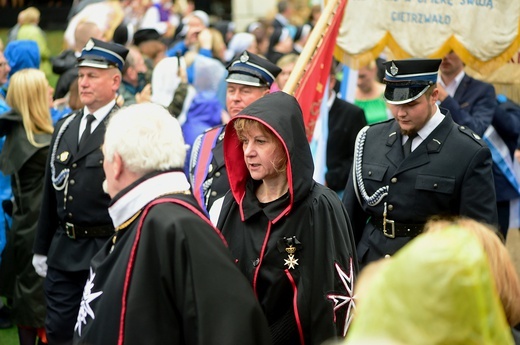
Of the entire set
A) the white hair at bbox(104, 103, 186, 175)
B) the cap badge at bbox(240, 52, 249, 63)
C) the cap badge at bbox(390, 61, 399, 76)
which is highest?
the white hair at bbox(104, 103, 186, 175)

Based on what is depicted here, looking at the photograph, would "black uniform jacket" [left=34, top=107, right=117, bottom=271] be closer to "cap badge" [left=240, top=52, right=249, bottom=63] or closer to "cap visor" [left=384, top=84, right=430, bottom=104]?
"cap badge" [left=240, top=52, right=249, bottom=63]

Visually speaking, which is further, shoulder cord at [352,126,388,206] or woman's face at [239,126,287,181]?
shoulder cord at [352,126,388,206]

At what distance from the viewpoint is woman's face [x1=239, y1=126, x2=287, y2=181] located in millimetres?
4402

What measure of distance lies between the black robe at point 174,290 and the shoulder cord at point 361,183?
1.94m

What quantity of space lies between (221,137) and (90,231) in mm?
1091

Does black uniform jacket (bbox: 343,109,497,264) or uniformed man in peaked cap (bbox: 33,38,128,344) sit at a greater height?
black uniform jacket (bbox: 343,109,497,264)

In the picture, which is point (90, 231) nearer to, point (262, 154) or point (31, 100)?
point (31, 100)

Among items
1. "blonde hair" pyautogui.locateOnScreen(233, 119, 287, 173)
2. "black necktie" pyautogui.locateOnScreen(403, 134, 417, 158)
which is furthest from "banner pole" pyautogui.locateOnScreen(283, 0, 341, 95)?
"blonde hair" pyautogui.locateOnScreen(233, 119, 287, 173)

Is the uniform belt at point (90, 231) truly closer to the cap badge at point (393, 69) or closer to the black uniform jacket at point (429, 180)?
the black uniform jacket at point (429, 180)

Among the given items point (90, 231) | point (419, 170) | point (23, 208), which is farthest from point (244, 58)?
point (23, 208)

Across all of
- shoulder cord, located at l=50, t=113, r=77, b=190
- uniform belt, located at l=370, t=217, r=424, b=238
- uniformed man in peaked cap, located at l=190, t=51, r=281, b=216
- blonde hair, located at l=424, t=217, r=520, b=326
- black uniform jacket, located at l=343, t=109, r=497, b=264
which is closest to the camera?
blonde hair, located at l=424, t=217, r=520, b=326

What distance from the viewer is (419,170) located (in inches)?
211

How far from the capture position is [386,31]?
7.20 meters

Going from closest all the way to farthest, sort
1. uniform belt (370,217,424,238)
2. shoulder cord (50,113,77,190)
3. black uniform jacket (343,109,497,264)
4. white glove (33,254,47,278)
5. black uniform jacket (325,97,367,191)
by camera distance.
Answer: black uniform jacket (343,109,497,264)
uniform belt (370,217,424,238)
shoulder cord (50,113,77,190)
white glove (33,254,47,278)
black uniform jacket (325,97,367,191)
